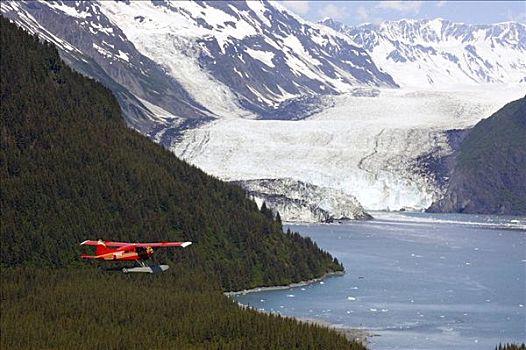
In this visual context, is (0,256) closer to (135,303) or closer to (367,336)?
(135,303)

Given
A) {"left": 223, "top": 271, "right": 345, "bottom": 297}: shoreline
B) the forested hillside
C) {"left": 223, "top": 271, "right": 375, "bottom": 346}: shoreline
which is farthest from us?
{"left": 223, "top": 271, "right": 345, "bottom": 297}: shoreline

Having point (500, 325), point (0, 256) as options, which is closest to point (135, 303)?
point (0, 256)

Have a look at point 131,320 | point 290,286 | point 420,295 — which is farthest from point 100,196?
point 131,320

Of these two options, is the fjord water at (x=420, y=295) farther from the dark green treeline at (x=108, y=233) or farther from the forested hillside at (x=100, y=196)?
the dark green treeline at (x=108, y=233)

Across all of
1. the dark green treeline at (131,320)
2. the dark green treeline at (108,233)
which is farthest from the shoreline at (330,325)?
the dark green treeline at (131,320)

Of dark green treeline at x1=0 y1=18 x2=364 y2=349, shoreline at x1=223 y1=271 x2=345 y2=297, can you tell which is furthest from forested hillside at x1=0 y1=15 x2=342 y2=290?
shoreline at x1=223 y1=271 x2=345 y2=297

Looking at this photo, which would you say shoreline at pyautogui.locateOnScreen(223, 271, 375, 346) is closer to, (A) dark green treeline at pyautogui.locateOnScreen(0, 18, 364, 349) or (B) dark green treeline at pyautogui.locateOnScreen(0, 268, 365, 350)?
(A) dark green treeline at pyautogui.locateOnScreen(0, 18, 364, 349)
